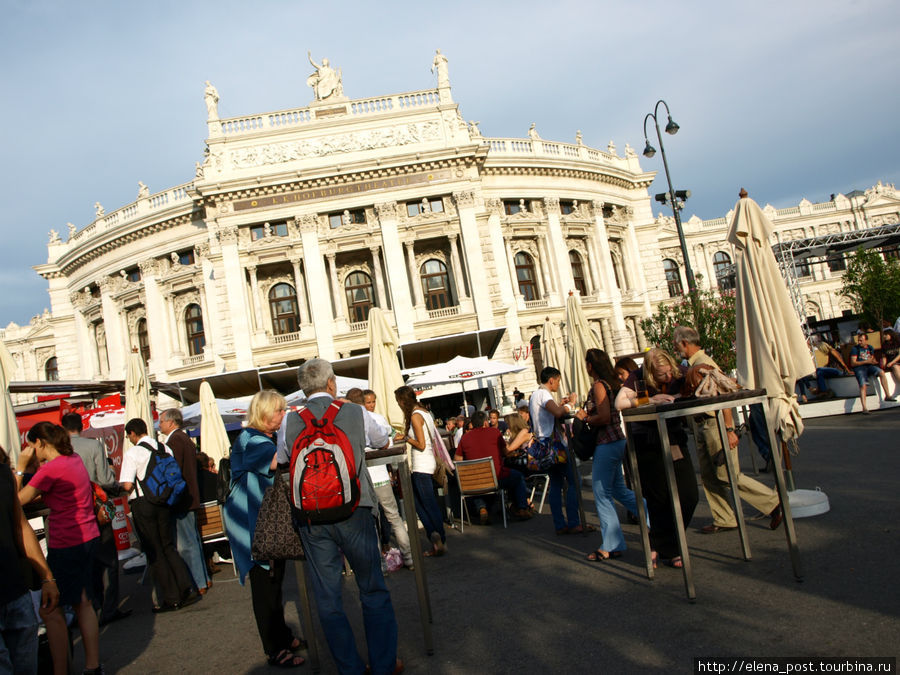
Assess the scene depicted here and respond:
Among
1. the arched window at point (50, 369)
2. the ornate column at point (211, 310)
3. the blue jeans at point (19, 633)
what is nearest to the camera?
the blue jeans at point (19, 633)

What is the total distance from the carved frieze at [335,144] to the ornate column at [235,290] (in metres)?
3.38

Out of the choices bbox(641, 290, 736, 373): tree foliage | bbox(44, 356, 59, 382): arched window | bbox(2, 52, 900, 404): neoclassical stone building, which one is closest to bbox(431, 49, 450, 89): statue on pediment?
bbox(2, 52, 900, 404): neoclassical stone building

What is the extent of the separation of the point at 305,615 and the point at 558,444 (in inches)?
136

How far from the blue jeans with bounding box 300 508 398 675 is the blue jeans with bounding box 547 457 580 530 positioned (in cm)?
356

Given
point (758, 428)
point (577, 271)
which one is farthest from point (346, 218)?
point (758, 428)

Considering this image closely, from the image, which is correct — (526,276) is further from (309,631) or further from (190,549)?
(309,631)

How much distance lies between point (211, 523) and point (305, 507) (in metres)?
5.17

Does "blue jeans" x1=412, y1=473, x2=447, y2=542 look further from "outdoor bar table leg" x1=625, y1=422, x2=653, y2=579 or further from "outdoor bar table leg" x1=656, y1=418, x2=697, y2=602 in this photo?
"outdoor bar table leg" x1=656, y1=418, x2=697, y2=602

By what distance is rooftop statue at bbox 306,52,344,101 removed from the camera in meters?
31.0

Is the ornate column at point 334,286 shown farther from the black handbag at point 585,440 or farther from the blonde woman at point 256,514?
the blonde woman at point 256,514

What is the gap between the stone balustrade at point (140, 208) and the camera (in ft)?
101

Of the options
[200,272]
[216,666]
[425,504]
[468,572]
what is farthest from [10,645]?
[200,272]

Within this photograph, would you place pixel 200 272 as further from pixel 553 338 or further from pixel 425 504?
pixel 425 504

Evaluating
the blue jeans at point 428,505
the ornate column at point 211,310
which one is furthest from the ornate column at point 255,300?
the blue jeans at point 428,505
